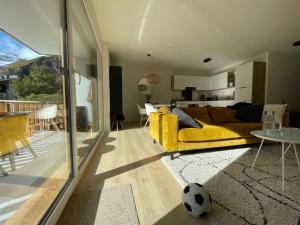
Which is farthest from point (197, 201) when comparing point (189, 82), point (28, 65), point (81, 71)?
point (189, 82)

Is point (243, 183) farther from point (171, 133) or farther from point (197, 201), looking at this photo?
point (171, 133)

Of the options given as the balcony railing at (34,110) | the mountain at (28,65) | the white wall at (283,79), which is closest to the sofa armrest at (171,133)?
the balcony railing at (34,110)

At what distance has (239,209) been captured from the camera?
123 centimetres

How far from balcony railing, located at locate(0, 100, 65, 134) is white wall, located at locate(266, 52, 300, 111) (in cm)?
572

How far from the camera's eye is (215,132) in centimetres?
254

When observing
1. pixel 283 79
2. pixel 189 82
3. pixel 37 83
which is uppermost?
pixel 189 82

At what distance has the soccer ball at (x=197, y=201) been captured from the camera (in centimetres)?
116

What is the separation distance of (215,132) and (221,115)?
0.84 m

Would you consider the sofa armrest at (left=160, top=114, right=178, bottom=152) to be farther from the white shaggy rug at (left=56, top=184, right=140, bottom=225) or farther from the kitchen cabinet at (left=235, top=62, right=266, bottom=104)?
the kitchen cabinet at (left=235, top=62, right=266, bottom=104)

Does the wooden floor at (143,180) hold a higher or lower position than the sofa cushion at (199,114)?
lower

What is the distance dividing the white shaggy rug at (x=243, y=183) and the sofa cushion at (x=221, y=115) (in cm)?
69

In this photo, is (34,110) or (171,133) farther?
(171,133)

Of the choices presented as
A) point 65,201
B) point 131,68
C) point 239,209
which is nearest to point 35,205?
point 65,201

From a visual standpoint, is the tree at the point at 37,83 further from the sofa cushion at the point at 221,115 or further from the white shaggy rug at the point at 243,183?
the sofa cushion at the point at 221,115
